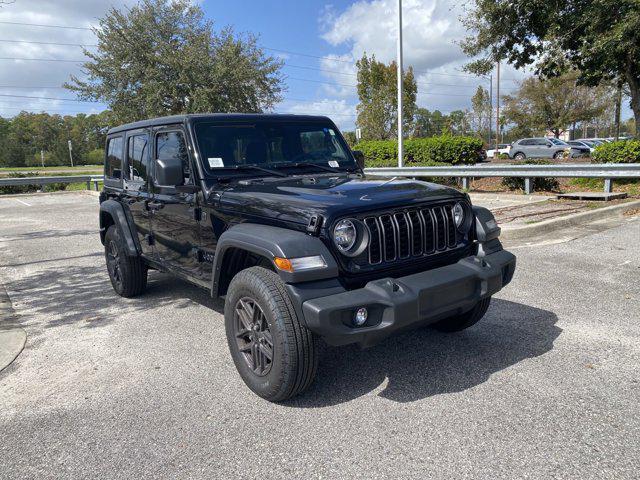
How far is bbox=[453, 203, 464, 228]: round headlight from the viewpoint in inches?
143

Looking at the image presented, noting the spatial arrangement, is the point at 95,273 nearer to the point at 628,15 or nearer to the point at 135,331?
the point at 135,331

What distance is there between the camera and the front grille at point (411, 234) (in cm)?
314

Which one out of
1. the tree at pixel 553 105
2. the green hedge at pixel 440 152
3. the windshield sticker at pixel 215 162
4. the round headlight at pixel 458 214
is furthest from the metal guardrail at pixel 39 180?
the tree at pixel 553 105

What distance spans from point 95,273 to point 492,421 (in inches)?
239

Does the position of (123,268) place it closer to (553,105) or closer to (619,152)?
(619,152)

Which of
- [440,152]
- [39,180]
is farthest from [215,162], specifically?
[39,180]

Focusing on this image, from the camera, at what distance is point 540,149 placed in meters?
31.7

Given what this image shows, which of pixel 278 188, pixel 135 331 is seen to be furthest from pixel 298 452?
pixel 135 331

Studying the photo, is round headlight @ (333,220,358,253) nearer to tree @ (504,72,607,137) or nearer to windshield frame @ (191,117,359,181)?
windshield frame @ (191,117,359,181)

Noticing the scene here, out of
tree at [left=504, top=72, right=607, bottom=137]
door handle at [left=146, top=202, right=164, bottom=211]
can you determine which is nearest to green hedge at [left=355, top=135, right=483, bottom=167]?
door handle at [left=146, top=202, right=164, bottom=211]

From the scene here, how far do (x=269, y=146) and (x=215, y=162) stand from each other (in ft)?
1.77

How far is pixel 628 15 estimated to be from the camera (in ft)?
49.1

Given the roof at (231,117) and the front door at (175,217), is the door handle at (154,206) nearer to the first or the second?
the front door at (175,217)

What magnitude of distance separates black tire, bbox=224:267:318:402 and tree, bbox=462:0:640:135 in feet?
54.1
